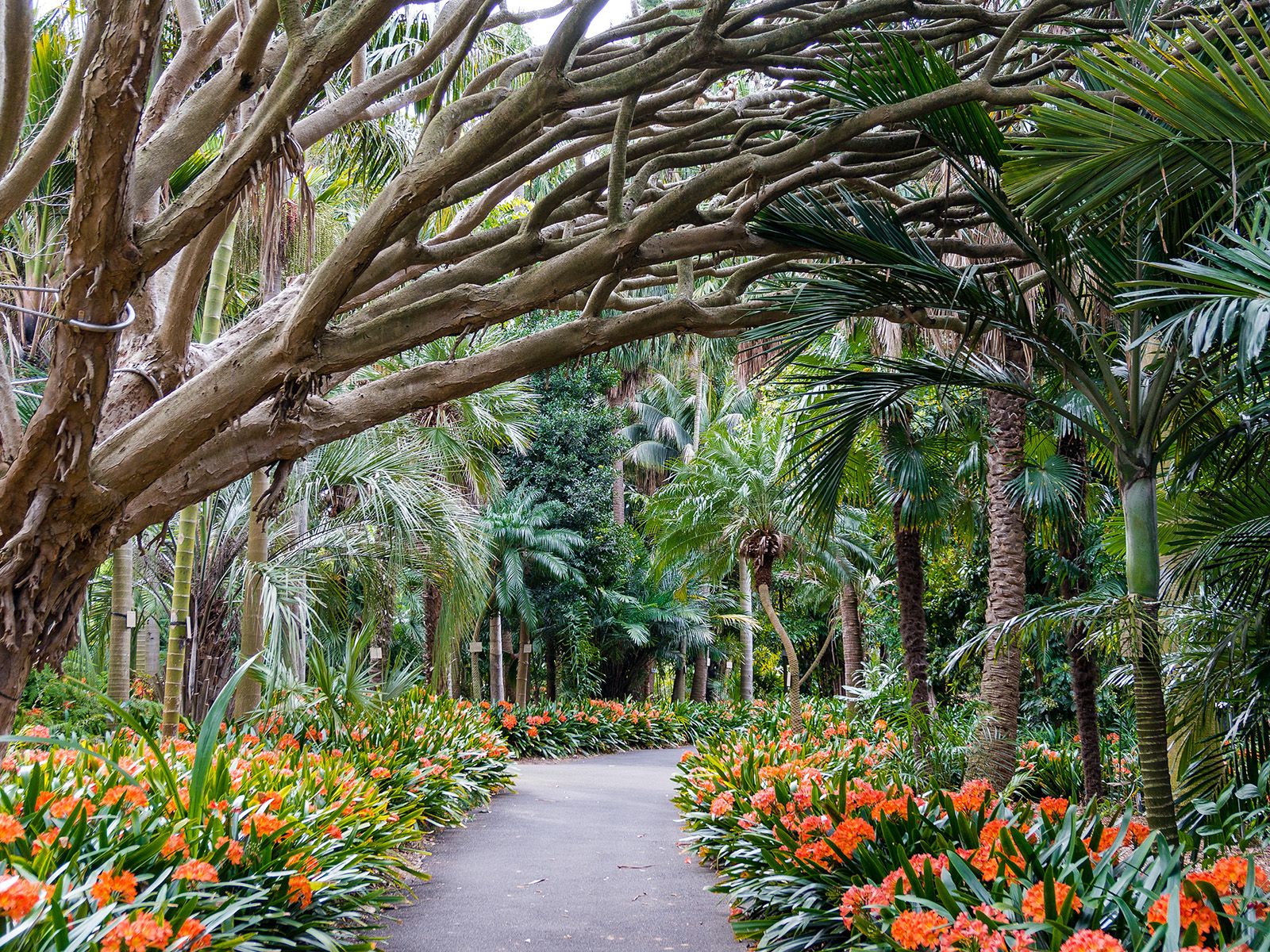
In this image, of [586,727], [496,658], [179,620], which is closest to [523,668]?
[496,658]

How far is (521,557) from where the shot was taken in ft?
68.4

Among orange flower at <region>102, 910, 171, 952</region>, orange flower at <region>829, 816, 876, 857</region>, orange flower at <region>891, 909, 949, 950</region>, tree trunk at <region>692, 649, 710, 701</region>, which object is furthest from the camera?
tree trunk at <region>692, 649, 710, 701</region>

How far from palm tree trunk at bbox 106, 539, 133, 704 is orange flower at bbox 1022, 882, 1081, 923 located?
313 inches

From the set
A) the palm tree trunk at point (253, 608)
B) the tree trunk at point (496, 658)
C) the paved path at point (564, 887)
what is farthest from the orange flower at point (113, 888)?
the tree trunk at point (496, 658)

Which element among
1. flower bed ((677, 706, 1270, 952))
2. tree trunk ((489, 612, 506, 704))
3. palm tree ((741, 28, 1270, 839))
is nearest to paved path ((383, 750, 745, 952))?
flower bed ((677, 706, 1270, 952))

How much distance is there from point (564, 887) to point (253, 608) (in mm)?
3699

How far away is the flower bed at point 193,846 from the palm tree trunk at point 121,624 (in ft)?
5.35

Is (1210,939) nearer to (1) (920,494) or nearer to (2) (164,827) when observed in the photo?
(2) (164,827)

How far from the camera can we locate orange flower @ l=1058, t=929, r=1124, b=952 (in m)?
2.73

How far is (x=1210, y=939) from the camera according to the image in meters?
3.16

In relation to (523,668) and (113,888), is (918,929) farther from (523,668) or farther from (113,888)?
(523,668)

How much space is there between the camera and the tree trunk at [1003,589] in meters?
7.65

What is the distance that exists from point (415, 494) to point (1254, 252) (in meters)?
9.28

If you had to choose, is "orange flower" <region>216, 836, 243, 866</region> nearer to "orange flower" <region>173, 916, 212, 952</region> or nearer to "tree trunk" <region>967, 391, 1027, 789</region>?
"orange flower" <region>173, 916, 212, 952</region>
